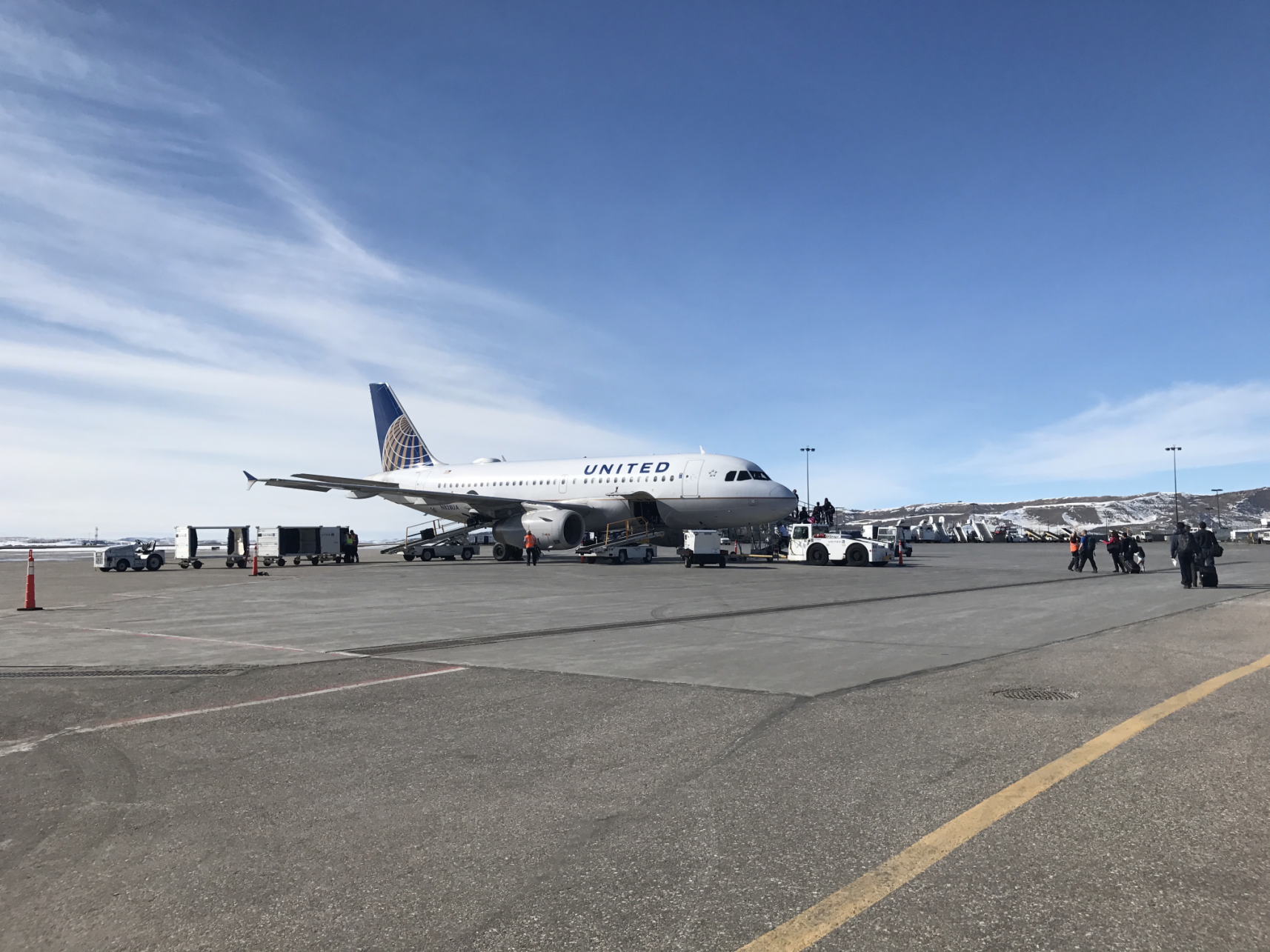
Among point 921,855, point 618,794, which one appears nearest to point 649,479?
point 618,794

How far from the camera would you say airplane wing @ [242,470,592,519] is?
113 ft

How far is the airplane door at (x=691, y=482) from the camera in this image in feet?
115

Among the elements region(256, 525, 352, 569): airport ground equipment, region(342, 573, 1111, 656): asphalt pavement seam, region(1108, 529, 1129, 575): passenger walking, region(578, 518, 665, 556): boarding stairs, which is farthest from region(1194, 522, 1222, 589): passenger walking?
region(256, 525, 352, 569): airport ground equipment

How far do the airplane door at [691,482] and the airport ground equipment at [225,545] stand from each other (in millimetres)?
20499

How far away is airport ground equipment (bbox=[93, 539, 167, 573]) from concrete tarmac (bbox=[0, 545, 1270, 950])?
94.3 feet

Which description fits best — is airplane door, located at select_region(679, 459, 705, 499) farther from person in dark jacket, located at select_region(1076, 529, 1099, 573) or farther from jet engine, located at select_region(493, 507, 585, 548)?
person in dark jacket, located at select_region(1076, 529, 1099, 573)

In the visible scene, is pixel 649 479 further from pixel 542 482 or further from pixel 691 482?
pixel 542 482

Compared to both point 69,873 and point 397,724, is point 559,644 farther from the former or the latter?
point 69,873

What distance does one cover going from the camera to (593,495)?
A: 3778 centimetres

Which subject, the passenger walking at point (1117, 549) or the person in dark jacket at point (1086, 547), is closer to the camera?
the passenger walking at point (1117, 549)

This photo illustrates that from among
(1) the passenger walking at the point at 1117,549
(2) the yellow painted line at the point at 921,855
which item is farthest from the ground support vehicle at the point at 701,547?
(2) the yellow painted line at the point at 921,855

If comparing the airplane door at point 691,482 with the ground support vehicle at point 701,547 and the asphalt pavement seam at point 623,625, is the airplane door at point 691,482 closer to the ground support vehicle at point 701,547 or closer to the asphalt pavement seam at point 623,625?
the ground support vehicle at point 701,547

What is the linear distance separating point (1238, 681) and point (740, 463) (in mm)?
27262

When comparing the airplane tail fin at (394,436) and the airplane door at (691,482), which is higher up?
the airplane tail fin at (394,436)
